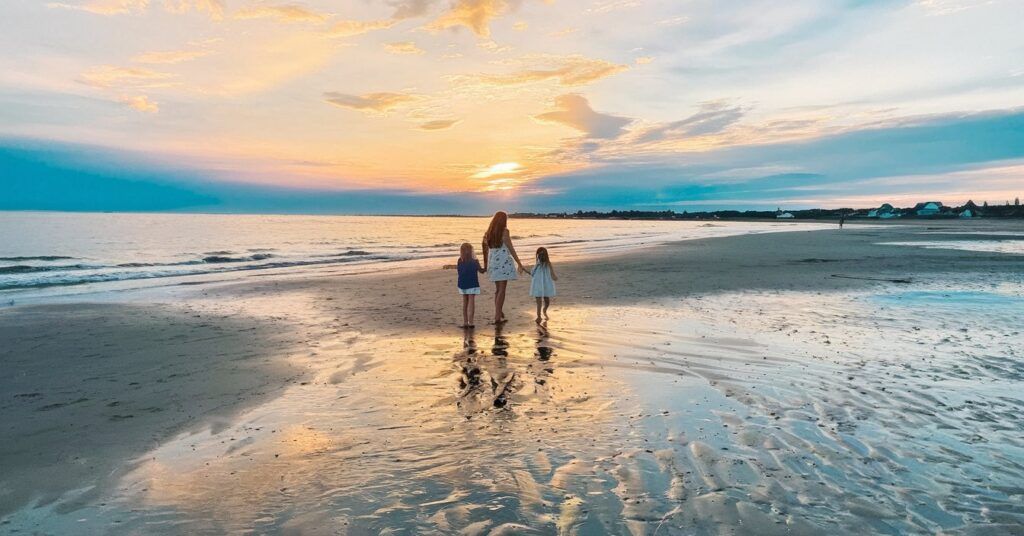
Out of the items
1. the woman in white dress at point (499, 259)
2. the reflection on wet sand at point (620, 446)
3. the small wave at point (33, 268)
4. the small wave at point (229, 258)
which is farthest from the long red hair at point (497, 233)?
the small wave at point (229, 258)

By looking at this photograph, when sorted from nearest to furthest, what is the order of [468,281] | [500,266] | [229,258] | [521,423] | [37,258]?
[521,423] < [468,281] < [500,266] < [37,258] < [229,258]

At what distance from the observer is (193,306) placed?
16016mm

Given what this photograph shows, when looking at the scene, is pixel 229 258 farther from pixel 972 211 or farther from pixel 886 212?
pixel 886 212

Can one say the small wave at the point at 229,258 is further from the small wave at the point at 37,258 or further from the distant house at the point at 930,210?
the distant house at the point at 930,210

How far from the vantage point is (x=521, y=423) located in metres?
6.32

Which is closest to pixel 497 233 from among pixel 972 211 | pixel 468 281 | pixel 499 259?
pixel 499 259

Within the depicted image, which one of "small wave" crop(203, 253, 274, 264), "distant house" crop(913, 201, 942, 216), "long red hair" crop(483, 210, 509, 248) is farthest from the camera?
"distant house" crop(913, 201, 942, 216)

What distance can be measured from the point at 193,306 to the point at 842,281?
68.8 feet

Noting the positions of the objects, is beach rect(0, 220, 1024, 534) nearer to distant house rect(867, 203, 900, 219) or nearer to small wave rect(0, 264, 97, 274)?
small wave rect(0, 264, 97, 274)

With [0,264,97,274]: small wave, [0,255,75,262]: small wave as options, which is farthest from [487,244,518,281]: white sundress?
[0,255,75,262]: small wave

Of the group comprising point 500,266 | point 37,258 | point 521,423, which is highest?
point 500,266

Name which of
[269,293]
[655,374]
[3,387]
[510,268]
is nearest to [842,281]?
[510,268]

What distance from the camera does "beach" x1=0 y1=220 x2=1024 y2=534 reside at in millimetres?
4320

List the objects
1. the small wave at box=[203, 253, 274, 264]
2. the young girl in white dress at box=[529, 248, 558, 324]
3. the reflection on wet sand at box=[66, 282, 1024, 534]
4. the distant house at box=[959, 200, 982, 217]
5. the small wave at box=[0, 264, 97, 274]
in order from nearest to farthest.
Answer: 1. the reflection on wet sand at box=[66, 282, 1024, 534]
2. the young girl in white dress at box=[529, 248, 558, 324]
3. the small wave at box=[0, 264, 97, 274]
4. the small wave at box=[203, 253, 274, 264]
5. the distant house at box=[959, 200, 982, 217]
